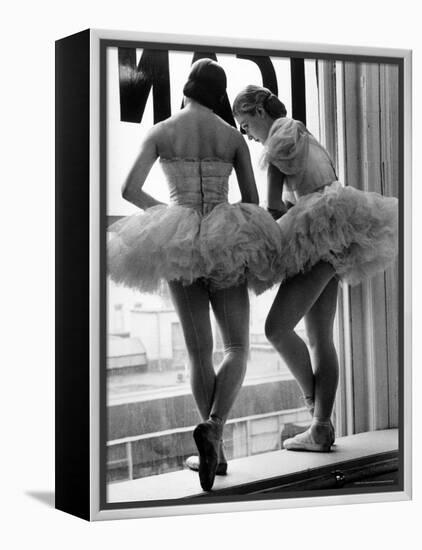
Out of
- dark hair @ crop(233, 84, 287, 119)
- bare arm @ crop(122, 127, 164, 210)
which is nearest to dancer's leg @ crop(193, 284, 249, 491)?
bare arm @ crop(122, 127, 164, 210)

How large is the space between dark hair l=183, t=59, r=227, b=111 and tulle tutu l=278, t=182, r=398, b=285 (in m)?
0.70

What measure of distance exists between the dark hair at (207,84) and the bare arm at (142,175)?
292mm

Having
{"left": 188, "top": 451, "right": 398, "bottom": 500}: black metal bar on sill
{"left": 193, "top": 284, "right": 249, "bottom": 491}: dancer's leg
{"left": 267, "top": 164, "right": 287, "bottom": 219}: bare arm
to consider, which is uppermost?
{"left": 267, "top": 164, "right": 287, "bottom": 219}: bare arm

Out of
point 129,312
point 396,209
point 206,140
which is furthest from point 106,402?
point 396,209

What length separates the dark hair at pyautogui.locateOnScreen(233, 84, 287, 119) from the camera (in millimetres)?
6430

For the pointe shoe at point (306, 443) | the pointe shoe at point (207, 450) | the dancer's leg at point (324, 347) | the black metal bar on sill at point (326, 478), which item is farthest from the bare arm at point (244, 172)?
the black metal bar on sill at point (326, 478)

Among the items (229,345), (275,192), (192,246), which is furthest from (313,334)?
(192,246)

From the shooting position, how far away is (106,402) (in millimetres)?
6180

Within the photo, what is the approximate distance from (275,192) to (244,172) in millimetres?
204

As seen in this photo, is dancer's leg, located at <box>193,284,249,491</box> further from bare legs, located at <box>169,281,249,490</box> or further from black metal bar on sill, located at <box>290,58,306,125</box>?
black metal bar on sill, located at <box>290,58,306,125</box>

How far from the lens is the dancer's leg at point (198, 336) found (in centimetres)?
630

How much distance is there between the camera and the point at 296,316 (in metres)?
6.59

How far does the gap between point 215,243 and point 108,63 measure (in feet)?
3.37

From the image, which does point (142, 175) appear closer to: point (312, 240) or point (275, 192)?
point (275, 192)
